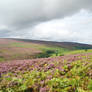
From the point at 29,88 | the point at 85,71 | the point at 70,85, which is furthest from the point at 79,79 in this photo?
the point at 29,88

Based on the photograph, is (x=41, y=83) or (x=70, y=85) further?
(x=41, y=83)

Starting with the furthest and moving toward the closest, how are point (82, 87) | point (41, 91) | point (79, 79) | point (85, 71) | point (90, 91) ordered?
point (85, 71) → point (79, 79) → point (41, 91) → point (82, 87) → point (90, 91)

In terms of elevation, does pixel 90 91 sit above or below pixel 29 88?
above

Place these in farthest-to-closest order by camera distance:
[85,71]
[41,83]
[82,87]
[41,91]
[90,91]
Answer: [85,71] → [41,83] → [41,91] → [82,87] → [90,91]

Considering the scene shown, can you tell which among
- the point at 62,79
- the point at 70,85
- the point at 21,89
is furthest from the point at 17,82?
the point at 70,85

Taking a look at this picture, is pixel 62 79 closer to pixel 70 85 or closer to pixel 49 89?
pixel 70 85

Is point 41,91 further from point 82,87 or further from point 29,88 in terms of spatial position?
point 82,87

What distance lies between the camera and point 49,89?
651cm

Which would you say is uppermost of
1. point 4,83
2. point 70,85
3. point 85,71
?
point 85,71

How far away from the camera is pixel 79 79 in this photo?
22.9 feet

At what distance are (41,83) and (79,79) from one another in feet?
9.05

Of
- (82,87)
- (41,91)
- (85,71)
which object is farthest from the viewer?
(85,71)

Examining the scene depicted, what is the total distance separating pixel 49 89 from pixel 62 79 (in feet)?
4.94

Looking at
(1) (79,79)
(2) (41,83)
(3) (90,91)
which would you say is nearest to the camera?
(3) (90,91)
